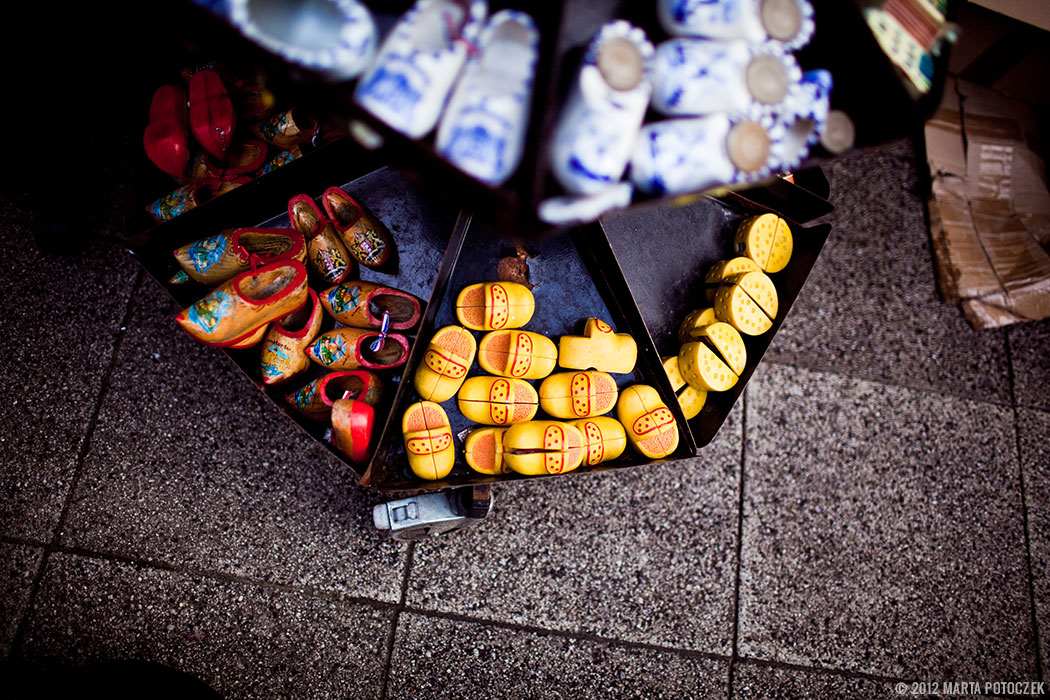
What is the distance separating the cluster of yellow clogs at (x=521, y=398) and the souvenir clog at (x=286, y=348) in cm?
35

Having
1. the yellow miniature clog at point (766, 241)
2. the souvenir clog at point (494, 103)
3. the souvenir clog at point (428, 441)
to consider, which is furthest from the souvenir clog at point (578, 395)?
the souvenir clog at point (494, 103)

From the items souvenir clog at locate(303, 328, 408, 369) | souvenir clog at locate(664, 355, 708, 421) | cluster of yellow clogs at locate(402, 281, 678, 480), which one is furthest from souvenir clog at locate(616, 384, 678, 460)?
souvenir clog at locate(303, 328, 408, 369)

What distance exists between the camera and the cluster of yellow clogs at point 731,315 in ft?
6.30

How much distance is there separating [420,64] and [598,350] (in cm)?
103

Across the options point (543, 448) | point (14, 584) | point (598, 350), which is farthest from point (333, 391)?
point (14, 584)

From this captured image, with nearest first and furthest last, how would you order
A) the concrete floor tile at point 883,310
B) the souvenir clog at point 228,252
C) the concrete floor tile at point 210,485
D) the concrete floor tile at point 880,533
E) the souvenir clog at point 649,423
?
the souvenir clog at point 228,252 → the souvenir clog at point 649,423 → the concrete floor tile at point 210,485 → the concrete floor tile at point 880,533 → the concrete floor tile at point 883,310

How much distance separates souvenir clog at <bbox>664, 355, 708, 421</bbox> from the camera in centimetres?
198

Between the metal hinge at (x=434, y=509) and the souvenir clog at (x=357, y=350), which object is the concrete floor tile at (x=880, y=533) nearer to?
the metal hinge at (x=434, y=509)

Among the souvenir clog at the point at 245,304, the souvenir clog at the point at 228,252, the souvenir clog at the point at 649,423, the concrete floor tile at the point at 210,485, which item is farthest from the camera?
the concrete floor tile at the point at 210,485

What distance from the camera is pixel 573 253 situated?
6.48ft

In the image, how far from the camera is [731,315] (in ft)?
6.30

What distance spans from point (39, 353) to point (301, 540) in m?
1.18

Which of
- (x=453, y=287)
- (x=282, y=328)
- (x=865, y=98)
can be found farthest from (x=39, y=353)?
(x=865, y=98)

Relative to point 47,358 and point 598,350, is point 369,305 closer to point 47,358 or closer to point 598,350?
point 598,350
